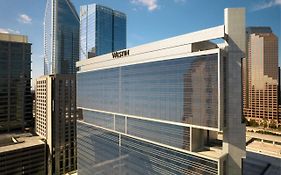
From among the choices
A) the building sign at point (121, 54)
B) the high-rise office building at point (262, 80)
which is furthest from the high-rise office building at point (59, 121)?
the high-rise office building at point (262, 80)

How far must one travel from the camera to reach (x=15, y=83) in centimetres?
10512

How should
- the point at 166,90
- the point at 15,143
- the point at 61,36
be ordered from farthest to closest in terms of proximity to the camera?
the point at 61,36, the point at 15,143, the point at 166,90

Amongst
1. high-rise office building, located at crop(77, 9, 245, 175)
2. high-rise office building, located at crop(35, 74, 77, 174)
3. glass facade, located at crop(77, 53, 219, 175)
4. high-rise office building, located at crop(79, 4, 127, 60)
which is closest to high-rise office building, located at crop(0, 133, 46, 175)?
high-rise office building, located at crop(35, 74, 77, 174)

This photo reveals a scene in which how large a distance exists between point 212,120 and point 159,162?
14.9 metres

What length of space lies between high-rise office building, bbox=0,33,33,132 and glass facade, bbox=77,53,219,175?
57.0m

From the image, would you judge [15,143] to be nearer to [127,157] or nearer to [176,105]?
[127,157]

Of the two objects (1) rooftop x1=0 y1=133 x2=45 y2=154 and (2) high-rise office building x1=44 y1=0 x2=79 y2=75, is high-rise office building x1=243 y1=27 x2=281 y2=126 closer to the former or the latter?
(1) rooftop x1=0 y1=133 x2=45 y2=154

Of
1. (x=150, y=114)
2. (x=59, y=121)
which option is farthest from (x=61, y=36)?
(x=150, y=114)

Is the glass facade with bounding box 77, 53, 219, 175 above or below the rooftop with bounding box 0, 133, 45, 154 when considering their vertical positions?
above

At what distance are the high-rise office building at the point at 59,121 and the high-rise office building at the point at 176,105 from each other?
3301 cm

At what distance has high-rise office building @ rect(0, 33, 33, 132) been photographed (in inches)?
3979

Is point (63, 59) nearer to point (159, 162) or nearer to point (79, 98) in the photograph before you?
point (79, 98)

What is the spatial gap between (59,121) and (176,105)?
6371cm

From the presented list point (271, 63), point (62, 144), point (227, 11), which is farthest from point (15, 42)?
point (271, 63)
